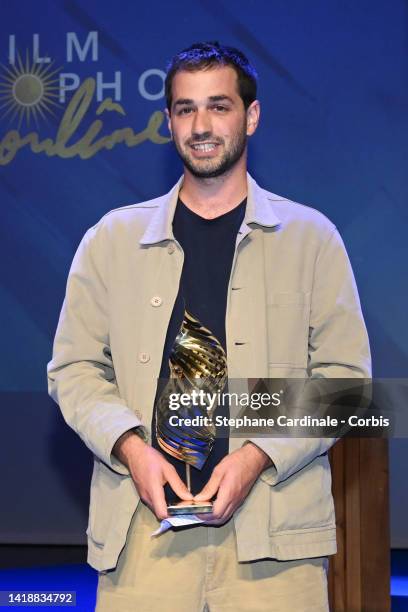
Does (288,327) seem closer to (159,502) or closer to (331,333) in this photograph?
(331,333)

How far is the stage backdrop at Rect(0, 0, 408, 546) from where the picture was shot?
470 cm

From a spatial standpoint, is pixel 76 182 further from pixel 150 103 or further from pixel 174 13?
pixel 174 13

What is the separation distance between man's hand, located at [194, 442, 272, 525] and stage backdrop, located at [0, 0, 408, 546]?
3.04 meters

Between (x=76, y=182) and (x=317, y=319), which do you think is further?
(x=76, y=182)

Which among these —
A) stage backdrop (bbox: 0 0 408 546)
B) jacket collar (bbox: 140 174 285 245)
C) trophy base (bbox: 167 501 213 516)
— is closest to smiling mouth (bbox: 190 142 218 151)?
jacket collar (bbox: 140 174 285 245)

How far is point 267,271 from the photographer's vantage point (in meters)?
1.95

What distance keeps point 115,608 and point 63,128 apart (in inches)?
133

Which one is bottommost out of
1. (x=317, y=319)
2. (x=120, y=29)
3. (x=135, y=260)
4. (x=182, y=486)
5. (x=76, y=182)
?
(x=182, y=486)

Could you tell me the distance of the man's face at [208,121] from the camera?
196 centimetres

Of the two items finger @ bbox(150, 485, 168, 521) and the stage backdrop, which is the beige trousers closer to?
finger @ bbox(150, 485, 168, 521)

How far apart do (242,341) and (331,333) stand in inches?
6.9

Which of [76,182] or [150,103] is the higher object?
[150,103]

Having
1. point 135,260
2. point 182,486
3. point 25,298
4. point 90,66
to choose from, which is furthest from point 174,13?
point 182,486

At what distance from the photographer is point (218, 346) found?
1874mm
